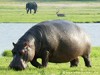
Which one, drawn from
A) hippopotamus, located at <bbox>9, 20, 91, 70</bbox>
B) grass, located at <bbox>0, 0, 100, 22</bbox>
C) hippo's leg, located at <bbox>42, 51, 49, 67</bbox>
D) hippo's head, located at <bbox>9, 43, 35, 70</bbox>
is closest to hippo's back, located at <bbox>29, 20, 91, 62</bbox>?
hippopotamus, located at <bbox>9, 20, 91, 70</bbox>

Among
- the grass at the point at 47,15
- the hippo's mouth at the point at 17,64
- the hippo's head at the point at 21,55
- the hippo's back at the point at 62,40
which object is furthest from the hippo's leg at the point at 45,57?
the grass at the point at 47,15

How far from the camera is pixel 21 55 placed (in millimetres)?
11188

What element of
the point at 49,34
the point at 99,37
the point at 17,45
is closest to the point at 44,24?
the point at 49,34

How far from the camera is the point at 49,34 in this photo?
12039 millimetres

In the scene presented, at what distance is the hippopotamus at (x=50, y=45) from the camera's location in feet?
37.0

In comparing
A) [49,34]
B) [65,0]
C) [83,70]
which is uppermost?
[49,34]

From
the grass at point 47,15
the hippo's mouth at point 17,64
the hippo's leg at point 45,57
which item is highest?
the hippo's mouth at point 17,64

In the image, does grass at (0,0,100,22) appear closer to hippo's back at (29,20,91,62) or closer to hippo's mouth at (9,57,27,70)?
hippo's back at (29,20,91,62)

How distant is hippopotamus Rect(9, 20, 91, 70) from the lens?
11.3 m

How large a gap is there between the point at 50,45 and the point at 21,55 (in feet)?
3.34

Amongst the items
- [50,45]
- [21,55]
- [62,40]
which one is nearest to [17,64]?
[21,55]

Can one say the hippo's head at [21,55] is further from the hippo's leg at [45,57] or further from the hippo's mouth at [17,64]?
the hippo's leg at [45,57]

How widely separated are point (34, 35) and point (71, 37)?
1.12 m

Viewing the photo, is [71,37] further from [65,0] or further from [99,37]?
[65,0]
